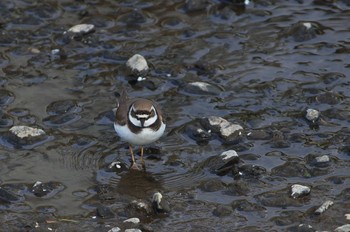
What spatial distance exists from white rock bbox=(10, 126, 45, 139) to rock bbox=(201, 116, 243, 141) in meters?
2.09

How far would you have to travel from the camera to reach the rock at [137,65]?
1277cm

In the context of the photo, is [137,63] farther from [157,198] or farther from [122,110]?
[157,198]

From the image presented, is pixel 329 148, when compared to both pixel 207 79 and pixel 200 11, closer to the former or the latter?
pixel 207 79

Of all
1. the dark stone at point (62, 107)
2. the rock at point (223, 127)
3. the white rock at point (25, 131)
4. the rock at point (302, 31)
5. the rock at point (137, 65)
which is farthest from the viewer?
the rock at point (302, 31)

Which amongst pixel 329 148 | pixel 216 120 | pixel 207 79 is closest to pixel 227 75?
pixel 207 79

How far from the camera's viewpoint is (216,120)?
1145cm

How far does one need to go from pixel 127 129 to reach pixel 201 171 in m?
1.04

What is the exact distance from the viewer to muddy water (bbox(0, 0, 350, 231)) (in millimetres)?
9930

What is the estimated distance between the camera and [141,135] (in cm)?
1082

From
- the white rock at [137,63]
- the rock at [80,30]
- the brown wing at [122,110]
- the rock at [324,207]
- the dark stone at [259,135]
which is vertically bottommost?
the dark stone at [259,135]

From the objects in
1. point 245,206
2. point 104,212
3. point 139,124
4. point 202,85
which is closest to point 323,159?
point 245,206

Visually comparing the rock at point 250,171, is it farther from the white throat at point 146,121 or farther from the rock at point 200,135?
the white throat at point 146,121

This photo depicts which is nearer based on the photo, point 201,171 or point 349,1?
point 201,171

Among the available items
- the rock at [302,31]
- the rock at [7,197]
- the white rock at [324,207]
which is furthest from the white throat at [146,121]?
the rock at [302,31]
